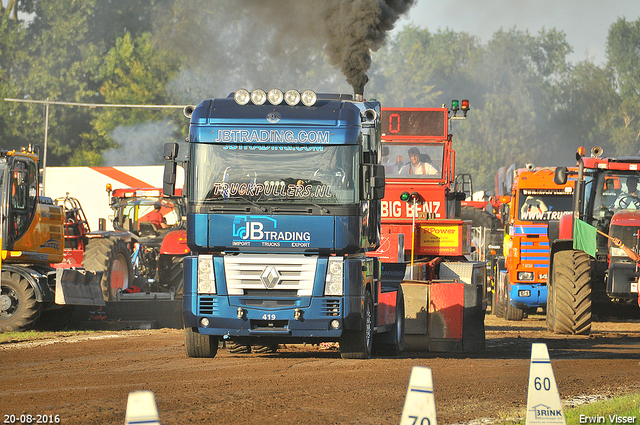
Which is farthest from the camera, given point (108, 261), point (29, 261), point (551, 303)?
point (108, 261)

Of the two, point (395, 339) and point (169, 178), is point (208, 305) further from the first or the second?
point (395, 339)

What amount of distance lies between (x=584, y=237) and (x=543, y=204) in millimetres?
5245

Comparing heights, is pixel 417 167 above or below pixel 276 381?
above

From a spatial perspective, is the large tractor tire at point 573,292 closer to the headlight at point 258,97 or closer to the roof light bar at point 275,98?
the roof light bar at point 275,98

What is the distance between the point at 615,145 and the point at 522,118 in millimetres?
8291

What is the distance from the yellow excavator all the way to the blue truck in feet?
20.6

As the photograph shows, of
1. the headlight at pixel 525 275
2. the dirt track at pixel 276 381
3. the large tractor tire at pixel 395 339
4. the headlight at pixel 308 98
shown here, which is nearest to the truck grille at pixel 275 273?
the dirt track at pixel 276 381

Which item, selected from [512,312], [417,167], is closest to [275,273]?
[417,167]

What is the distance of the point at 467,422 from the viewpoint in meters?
8.46

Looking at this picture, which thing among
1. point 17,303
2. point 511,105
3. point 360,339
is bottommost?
point 360,339

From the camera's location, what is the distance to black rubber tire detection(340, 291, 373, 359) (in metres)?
12.7

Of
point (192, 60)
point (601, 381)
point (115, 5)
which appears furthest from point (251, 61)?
point (601, 381)

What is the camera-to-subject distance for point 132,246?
25562 millimetres

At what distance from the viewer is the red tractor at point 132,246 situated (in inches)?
862
